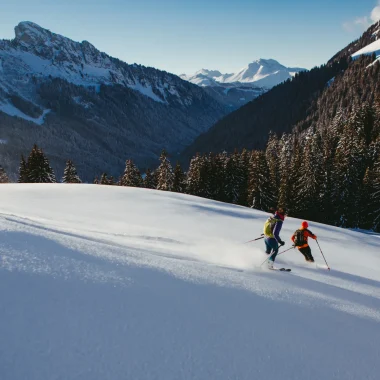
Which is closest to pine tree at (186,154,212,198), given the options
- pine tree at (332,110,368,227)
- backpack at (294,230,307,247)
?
pine tree at (332,110,368,227)

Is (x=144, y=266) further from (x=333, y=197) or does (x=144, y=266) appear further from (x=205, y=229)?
(x=333, y=197)

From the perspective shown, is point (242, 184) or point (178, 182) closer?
point (178, 182)

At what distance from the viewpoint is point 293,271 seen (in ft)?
34.6

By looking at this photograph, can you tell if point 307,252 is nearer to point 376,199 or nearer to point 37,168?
point 376,199

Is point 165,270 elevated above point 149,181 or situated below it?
below

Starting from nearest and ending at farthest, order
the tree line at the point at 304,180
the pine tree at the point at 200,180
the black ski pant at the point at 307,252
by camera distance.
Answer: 1. the black ski pant at the point at 307,252
2. the tree line at the point at 304,180
3. the pine tree at the point at 200,180

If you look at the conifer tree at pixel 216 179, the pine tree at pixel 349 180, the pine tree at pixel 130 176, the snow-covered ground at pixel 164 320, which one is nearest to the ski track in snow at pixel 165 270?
the snow-covered ground at pixel 164 320

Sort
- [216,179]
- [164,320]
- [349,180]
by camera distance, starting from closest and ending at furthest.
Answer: [164,320] < [349,180] < [216,179]

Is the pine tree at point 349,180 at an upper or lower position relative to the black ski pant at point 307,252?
upper

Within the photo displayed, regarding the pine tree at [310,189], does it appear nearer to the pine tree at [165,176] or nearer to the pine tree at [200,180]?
the pine tree at [200,180]

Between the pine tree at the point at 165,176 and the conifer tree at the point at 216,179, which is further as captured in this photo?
the conifer tree at the point at 216,179

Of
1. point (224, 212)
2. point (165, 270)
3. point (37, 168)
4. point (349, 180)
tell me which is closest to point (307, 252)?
point (165, 270)

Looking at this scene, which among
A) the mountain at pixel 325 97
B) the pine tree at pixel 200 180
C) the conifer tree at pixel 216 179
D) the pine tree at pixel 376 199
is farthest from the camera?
the mountain at pixel 325 97

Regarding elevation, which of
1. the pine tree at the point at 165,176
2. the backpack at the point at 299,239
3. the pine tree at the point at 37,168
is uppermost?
the pine tree at the point at 165,176
